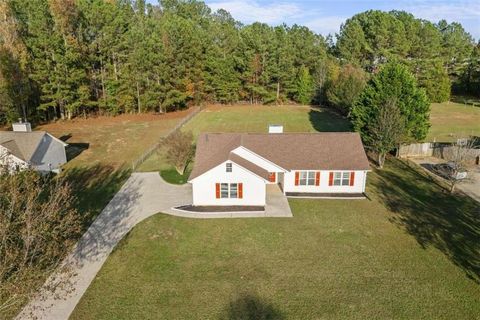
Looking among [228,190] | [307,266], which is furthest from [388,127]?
[307,266]

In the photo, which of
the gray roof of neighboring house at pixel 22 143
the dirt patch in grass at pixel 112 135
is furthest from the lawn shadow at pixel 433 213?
the gray roof of neighboring house at pixel 22 143

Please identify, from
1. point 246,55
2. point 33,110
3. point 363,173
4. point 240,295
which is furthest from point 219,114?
point 240,295

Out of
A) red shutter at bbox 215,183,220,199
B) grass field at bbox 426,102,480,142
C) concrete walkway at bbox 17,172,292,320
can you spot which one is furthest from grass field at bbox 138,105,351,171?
red shutter at bbox 215,183,220,199

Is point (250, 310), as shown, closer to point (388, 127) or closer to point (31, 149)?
point (388, 127)

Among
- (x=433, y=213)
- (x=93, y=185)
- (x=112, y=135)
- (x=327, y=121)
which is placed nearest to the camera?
(x=433, y=213)

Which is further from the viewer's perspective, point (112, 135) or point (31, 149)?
point (112, 135)

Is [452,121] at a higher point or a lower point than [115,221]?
higher

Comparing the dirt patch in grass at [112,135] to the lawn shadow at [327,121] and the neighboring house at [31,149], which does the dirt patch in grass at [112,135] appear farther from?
the lawn shadow at [327,121]

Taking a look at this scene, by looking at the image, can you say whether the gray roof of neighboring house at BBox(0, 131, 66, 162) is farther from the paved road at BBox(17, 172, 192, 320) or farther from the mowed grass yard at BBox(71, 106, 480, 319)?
the mowed grass yard at BBox(71, 106, 480, 319)
